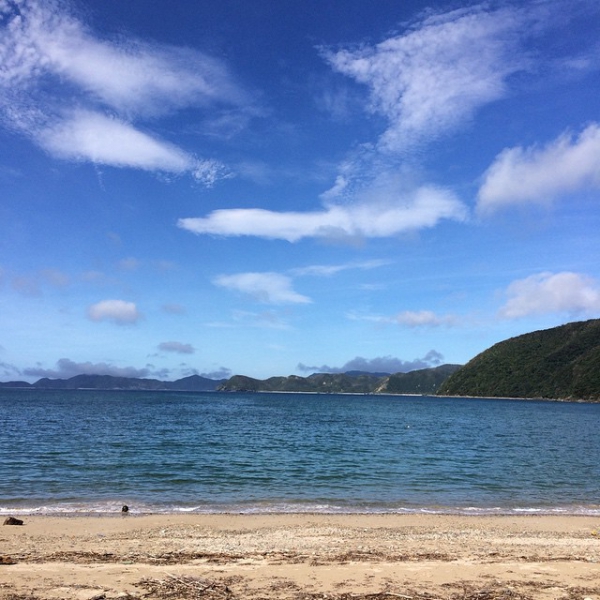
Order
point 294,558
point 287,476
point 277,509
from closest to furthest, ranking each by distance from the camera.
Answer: point 294,558
point 277,509
point 287,476

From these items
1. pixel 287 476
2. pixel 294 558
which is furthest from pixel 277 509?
pixel 294 558

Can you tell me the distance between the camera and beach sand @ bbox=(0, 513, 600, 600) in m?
11.1

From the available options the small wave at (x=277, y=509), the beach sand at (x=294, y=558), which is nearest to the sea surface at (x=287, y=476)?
the small wave at (x=277, y=509)

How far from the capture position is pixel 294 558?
1402cm

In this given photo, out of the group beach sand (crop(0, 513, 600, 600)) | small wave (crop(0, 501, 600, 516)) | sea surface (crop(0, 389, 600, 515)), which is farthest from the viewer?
sea surface (crop(0, 389, 600, 515))

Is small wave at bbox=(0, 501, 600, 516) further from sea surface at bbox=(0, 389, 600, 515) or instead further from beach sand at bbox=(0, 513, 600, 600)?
beach sand at bbox=(0, 513, 600, 600)

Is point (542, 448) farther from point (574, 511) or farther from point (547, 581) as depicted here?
point (547, 581)

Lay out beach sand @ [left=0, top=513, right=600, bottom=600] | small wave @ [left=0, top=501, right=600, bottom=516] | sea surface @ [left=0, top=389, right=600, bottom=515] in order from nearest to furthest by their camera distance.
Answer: beach sand @ [left=0, top=513, right=600, bottom=600] < small wave @ [left=0, top=501, right=600, bottom=516] < sea surface @ [left=0, top=389, right=600, bottom=515]

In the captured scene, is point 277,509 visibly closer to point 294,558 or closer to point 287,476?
point 287,476

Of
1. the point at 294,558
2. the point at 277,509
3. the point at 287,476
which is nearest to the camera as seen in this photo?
the point at 294,558

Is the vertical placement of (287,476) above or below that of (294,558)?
below

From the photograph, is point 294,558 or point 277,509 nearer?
point 294,558

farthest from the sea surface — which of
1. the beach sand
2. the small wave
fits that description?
the beach sand

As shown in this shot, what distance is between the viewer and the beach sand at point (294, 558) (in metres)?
11.1
